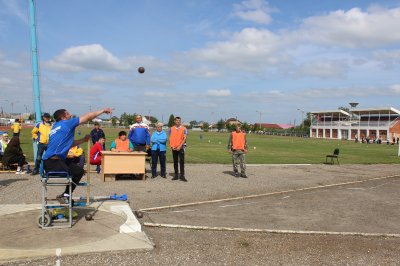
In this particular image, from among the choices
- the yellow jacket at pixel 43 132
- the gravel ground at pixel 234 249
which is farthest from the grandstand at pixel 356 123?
the gravel ground at pixel 234 249

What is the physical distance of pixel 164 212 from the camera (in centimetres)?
800

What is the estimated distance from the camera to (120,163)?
12.4 metres

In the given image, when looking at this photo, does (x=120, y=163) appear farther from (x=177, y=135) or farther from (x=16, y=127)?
(x=16, y=127)

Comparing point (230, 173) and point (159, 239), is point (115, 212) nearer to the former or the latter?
point (159, 239)

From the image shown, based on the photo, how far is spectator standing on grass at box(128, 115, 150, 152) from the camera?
13.5 metres

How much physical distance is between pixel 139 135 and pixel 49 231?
24.5ft

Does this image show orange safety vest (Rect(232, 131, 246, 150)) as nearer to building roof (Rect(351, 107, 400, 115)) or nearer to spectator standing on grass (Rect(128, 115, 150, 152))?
spectator standing on grass (Rect(128, 115, 150, 152))

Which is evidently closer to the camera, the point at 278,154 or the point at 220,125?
the point at 278,154

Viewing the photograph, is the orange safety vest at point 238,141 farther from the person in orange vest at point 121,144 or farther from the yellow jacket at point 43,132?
the yellow jacket at point 43,132

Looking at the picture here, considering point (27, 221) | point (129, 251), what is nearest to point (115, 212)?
point (27, 221)

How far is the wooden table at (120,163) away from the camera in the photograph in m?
12.3

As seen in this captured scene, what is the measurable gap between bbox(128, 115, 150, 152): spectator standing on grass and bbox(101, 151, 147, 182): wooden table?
2.99ft

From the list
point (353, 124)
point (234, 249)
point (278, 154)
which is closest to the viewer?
point (234, 249)

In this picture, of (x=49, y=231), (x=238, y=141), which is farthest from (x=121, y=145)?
(x=49, y=231)
